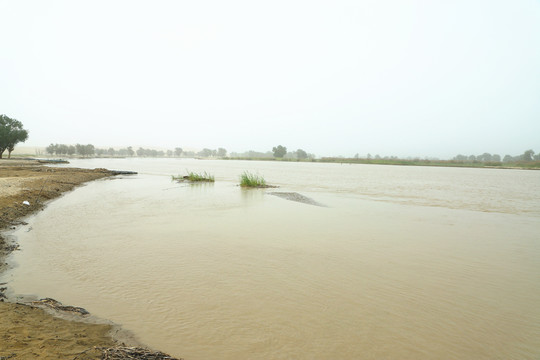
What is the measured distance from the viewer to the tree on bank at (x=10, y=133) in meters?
50.7

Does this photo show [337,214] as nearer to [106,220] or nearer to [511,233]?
[511,233]

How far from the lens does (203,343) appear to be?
3.52 metres

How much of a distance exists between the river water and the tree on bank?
56.6 m

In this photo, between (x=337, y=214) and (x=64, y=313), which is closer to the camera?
(x=64, y=313)

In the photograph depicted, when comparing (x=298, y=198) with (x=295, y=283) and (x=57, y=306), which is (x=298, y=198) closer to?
(x=295, y=283)

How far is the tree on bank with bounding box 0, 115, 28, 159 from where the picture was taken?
5069 centimetres

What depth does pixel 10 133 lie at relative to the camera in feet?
171

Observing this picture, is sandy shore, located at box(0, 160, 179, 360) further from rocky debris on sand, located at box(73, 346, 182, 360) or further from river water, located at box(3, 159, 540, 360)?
river water, located at box(3, 159, 540, 360)

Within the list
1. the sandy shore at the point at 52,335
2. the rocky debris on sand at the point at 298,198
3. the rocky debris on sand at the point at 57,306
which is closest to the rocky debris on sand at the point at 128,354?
the sandy shore at the point at 52,335

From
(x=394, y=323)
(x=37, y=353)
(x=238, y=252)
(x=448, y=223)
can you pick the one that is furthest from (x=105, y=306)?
(x=448, y=223)

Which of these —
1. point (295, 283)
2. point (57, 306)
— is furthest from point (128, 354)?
point (295, 283)

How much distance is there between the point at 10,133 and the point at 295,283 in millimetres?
68025

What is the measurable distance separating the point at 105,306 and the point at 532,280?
26.7 feet

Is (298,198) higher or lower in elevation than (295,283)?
higher
